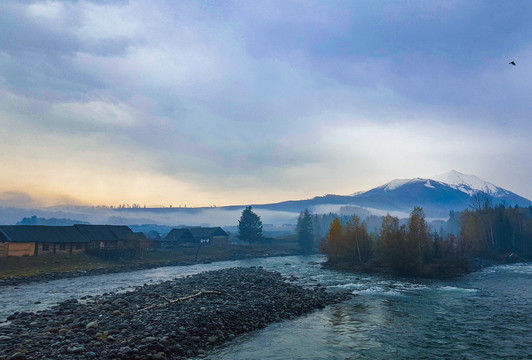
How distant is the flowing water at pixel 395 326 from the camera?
62.9 feet

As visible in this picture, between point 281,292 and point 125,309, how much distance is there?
54.1ft

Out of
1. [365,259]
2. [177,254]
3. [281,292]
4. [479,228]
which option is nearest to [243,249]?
[177,254]

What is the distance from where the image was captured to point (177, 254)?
10000cm

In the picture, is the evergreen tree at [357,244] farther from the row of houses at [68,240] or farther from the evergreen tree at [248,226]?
the evergreen tree at [248,226]

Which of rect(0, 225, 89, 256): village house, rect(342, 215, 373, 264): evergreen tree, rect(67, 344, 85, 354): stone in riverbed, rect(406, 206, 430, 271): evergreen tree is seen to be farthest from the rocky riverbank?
rect(0, 225, 89, 256): village house

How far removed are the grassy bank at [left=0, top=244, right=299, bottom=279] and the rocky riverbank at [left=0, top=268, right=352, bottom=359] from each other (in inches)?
1378

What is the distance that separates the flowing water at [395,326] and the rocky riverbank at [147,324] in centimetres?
172

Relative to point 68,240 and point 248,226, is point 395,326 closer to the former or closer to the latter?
point 68,240

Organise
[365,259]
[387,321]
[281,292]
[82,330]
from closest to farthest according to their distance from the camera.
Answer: [82,330] → [387,321] → [281,292] → [365,259]

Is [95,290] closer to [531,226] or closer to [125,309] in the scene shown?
[125,309]

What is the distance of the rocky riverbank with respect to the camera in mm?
17125

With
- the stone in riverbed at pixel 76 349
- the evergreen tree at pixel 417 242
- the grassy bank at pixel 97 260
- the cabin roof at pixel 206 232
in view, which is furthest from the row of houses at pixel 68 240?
the evergreen tree at pixel 417 242

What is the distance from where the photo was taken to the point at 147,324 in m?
21.4

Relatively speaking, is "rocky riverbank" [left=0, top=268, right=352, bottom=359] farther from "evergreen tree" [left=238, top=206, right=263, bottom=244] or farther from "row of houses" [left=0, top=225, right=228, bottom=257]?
"evergreen tree" [left=238, top=206, right=263, bottom=244]
